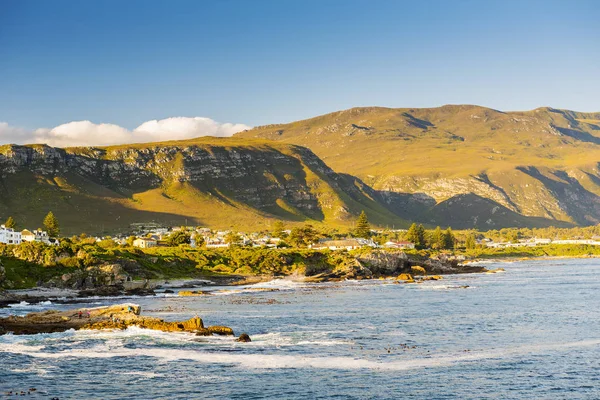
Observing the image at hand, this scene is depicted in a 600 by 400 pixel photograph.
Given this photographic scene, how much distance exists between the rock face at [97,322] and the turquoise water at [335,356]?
2487 mm

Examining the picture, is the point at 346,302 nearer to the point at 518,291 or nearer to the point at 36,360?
the point at 518,291

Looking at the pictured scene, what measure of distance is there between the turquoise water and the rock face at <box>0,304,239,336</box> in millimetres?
2487

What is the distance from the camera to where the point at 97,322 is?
74.3 m

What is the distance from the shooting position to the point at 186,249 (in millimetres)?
189625

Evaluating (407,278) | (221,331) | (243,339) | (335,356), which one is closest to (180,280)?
(407,278)

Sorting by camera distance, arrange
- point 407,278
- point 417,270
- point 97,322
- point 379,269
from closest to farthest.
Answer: point 97,322
point 407,278
point 379,269
point 417,270

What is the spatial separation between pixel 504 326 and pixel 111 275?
87.3 m

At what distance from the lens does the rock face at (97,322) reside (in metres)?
69.6

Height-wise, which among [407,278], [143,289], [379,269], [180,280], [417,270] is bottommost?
[417,270]

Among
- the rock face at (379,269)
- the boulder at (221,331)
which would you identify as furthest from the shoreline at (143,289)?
the boulder at (221,331)

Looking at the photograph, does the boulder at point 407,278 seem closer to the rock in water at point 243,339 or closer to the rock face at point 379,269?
the rock face at point 379,269

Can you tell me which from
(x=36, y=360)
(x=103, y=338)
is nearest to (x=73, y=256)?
(x=103, y=338)

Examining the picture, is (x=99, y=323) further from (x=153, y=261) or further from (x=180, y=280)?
(x=153, y=261)

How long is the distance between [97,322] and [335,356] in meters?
30.7
